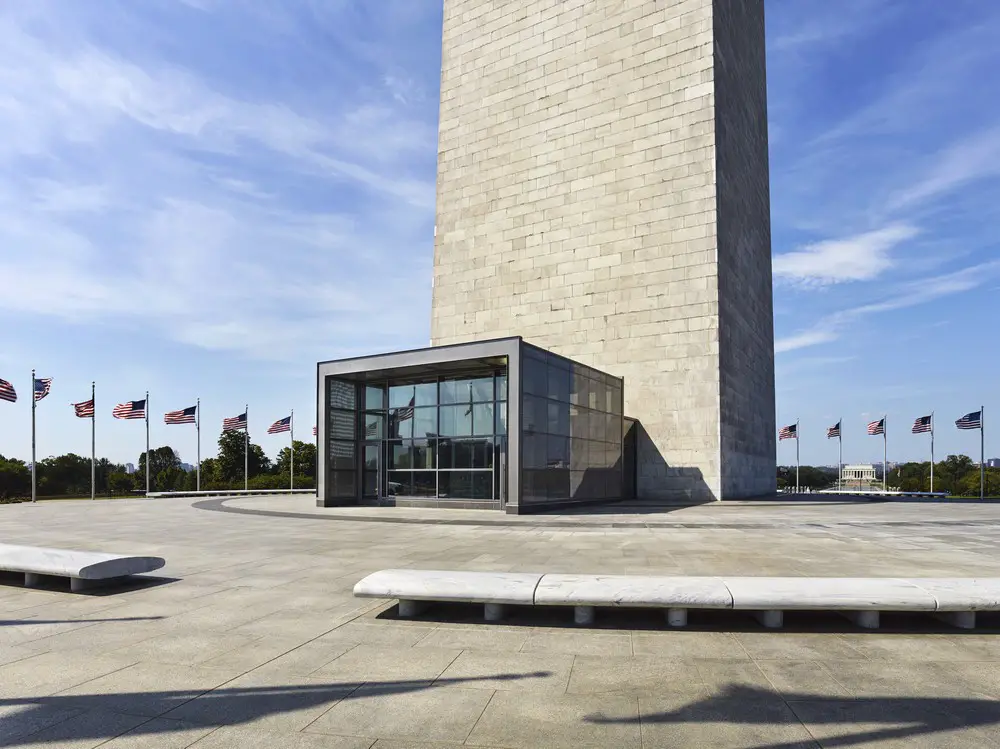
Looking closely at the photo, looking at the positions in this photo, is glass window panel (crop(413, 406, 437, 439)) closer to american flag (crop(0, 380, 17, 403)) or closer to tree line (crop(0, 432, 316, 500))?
american flag (crop(0, 380, 17, 403))

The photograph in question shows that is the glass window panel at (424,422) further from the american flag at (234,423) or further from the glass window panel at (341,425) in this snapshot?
the american flag at (234,423)

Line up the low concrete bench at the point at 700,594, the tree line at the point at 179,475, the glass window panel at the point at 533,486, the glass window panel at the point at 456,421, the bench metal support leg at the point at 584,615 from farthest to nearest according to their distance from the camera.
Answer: the tree line at the point at 179,475 → the glass window panel at the point at 456,421 → the glass window panel at the point at 533,486 → the bench metal support leg at the point at 584,615 → the low concrete bench at the point at 700,594

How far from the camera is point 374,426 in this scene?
29531 millimetres

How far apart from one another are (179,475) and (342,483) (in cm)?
7650

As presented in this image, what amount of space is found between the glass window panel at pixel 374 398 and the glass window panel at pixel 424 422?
77.2 inches

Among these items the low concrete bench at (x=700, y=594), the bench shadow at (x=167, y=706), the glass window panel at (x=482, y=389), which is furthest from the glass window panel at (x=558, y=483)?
the bench shadow at (x=167, y=706)

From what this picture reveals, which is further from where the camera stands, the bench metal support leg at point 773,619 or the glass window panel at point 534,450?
the glass window panel at point 534,450

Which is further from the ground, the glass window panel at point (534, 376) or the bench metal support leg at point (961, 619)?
the glass window panel at point (534, 376)

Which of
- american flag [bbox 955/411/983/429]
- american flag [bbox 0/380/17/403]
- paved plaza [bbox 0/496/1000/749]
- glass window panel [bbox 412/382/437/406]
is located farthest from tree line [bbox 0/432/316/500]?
paved plaza [bbox 0/496/1000/749]

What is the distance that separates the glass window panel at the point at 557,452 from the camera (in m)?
25.5

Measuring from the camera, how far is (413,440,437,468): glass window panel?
27.6m

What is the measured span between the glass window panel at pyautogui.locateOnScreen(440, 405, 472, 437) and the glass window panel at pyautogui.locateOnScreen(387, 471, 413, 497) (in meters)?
2.77

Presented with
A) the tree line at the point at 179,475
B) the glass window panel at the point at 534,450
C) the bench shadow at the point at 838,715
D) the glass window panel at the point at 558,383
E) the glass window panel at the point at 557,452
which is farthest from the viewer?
the tree line at the point at 179,475

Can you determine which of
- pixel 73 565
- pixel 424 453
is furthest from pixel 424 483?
pixel 73 565
